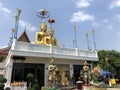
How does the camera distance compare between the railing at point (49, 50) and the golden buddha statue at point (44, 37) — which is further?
the golden buddha statue at point (44, 37)

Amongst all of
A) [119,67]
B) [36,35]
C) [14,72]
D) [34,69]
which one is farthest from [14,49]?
[119,67]

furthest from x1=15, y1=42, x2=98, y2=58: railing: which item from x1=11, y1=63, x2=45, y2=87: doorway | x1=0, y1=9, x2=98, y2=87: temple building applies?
x1=11, y1=63, x2=45, y2=87: doorway

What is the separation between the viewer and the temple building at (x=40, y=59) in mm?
11109

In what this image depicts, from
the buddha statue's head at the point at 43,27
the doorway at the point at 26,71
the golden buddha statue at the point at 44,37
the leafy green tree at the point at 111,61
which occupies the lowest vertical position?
the doorway at the point at 26,71

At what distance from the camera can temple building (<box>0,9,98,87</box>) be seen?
36.4ft

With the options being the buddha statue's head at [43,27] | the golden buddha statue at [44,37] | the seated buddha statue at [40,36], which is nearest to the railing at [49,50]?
the golden buddha statue at [44,37]

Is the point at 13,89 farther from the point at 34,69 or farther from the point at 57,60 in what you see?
the point at 57,60

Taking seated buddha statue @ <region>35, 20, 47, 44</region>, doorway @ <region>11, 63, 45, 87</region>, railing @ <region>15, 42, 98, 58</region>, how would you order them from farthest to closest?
seated buddha statue @ <region>35, 20, 47, 44</region> < doorway @ <region>11, 63, 45, 87</region> < railing @ <region>15, 42, 98, 58</region>

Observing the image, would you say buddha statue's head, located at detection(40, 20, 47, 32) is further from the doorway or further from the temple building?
the doorway

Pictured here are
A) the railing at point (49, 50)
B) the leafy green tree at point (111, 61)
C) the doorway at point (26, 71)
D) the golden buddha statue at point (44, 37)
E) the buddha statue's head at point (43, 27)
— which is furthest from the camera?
the leafy green tree at point (111, 61)

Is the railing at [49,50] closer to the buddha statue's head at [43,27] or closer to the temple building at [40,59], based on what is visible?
the temple building at [40,59]

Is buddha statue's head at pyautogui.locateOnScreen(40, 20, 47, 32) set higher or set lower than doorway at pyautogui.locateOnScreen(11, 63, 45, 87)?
higher

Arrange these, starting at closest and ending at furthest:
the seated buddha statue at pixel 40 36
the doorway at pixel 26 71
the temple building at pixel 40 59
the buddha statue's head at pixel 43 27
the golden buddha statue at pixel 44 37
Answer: the temple building at pixel 40 59, the doorway at pixel 26 71, the golden buddha statue at pixel 44 37, the seated buddha statue at pixel 40 36, the buddha statue's head at pixel 43 27

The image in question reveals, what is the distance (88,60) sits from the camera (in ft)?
49.9
